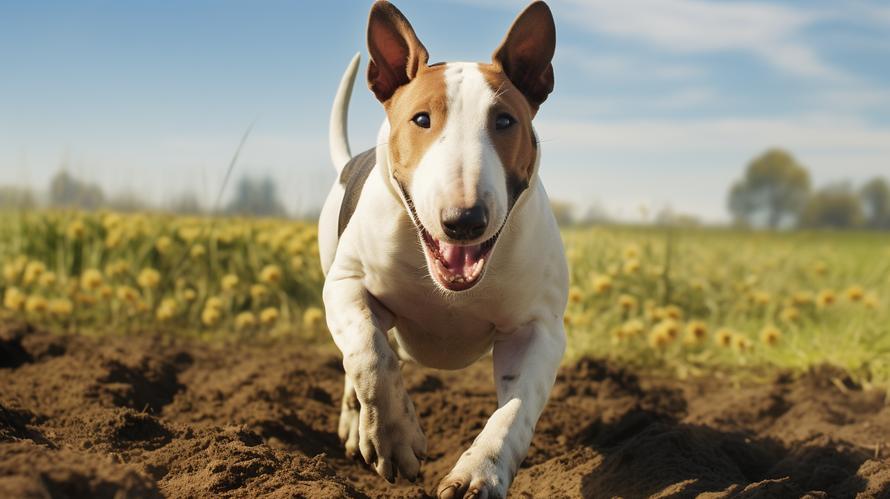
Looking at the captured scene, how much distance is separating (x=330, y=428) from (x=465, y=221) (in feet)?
7.94

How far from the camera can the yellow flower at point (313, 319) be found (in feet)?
23.1

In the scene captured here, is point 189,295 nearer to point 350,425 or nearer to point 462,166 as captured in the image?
point 350,425

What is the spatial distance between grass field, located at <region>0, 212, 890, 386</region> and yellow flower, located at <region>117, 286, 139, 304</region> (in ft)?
0.05

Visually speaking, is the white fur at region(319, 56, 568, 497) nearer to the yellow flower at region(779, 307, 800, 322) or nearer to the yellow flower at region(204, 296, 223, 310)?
the yellow flower at region(204, 296, 223, 310)

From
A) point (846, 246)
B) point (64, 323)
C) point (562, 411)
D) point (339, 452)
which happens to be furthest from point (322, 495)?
point (846, 246)

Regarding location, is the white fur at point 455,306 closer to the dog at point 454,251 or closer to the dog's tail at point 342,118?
the dog at point 454,251

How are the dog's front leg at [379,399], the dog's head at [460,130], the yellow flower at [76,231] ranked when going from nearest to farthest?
the dog's head at [460,130]
the dog's front leg at [379,399]
the yellow flower at [76,231]

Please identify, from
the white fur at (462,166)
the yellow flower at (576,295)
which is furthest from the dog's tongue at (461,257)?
the yellow flower at (576,295)

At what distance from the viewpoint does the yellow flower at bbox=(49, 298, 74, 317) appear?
725cm

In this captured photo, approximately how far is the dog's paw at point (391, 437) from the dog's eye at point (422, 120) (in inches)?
37.4

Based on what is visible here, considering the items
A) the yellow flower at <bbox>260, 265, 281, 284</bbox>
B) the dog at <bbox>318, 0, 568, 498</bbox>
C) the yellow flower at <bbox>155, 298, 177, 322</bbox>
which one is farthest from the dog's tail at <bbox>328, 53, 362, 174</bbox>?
the yellow flower at <bbox>155, 298, 177, 322</bbox>

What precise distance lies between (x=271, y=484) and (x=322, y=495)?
225 millimetres

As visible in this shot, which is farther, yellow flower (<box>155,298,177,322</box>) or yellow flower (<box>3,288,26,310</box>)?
yellow flower (<box>155,298,177,322</box>)

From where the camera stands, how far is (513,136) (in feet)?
10.5
